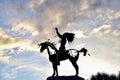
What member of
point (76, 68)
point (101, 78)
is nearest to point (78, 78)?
point (76, 68)

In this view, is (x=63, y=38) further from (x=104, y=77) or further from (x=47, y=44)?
(x=104, y=77)

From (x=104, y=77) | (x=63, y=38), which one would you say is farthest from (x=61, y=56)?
(x=104, y=77)

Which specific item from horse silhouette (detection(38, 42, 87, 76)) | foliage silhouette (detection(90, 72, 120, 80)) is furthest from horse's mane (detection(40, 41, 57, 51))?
foliage silhouette (detection(90, 72, 120, 80))

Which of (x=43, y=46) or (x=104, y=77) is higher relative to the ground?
(x=104, y=77)

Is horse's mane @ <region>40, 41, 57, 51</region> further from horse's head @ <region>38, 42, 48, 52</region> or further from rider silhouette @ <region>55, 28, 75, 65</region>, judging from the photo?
rider silhouette @ <region>55, 28, 75, 65</region>

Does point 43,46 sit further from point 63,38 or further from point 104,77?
point 104,77

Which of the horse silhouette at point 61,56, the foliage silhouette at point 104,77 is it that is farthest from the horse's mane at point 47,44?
the foliage silhouette at point 104,77

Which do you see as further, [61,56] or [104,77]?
[104,77]

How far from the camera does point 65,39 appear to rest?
98.2ft

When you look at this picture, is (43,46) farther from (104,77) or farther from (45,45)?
(104,77)

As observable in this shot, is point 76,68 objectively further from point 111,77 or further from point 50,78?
point 111,77

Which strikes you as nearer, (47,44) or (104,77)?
(47,44)

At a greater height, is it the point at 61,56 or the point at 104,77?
the point at 104,77

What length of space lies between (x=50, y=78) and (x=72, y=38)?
3584 mm
